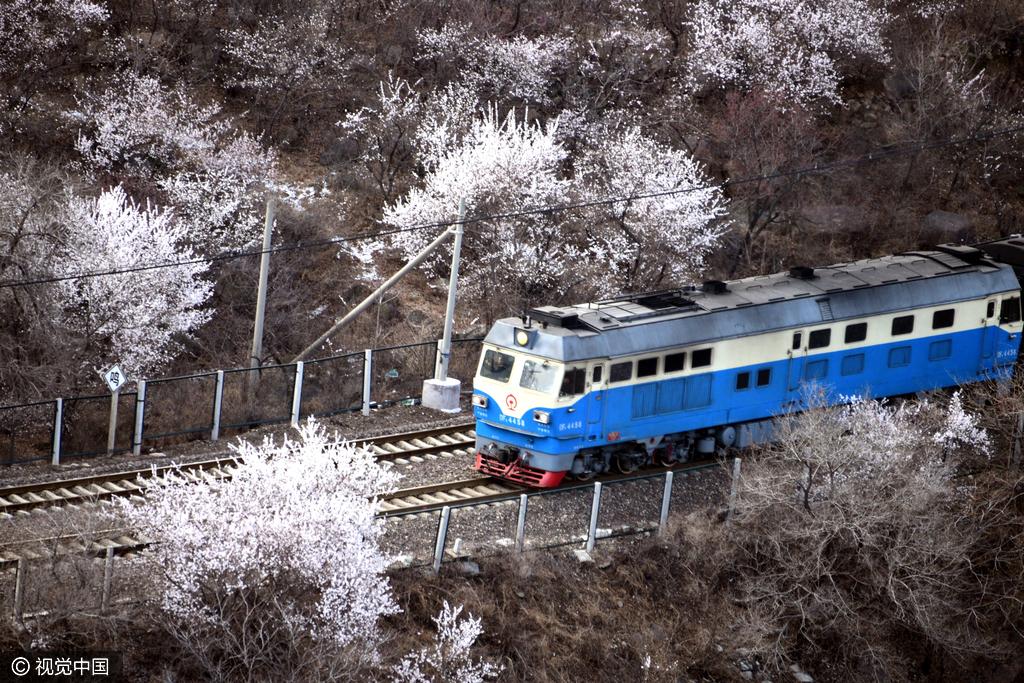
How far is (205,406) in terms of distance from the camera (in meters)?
27.4

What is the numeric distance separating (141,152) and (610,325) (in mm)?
21180

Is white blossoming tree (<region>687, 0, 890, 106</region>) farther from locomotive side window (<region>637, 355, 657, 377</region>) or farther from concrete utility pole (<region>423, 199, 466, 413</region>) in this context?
locomotive side window (<region>637, 355, 657, 377</region>)

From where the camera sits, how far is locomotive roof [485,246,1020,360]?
934 inches

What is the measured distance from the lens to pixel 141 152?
40.0m

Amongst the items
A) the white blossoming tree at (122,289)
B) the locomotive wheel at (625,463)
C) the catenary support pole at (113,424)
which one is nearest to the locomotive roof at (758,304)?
the locomotive wheel at (625,463)

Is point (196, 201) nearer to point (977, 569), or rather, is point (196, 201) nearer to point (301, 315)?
point (301, 315)

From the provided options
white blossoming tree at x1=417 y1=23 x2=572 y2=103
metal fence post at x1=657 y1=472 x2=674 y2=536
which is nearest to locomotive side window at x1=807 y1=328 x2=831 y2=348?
metal fence post at x1=657 y1=472 x2=674 y2=536

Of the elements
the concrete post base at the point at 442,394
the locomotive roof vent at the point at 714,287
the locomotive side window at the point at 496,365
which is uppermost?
the locomotive roof vent at the point at 714,287

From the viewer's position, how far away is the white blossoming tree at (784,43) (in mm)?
45594

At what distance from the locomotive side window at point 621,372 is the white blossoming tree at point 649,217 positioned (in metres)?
11.2

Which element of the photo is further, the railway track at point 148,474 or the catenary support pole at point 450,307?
the catenary support pole at point 450,307

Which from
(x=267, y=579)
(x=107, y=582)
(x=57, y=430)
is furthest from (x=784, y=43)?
(x=107, y=582)

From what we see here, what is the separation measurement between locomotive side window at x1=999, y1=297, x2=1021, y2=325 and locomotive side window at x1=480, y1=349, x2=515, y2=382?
37.8ft

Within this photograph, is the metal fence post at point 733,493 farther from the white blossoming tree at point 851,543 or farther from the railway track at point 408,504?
the railway track at point 408,504
